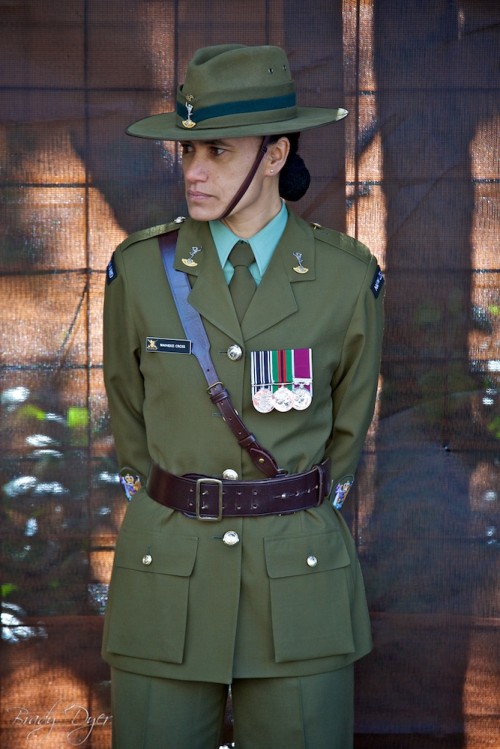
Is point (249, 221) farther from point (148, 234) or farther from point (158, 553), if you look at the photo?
point (158, 553)

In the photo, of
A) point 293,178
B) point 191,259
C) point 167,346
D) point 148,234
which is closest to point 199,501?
point 167,346

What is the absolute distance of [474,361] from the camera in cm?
385

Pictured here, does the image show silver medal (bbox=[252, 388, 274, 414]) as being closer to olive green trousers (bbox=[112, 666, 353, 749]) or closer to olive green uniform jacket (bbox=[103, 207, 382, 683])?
olive green uniform jacket (bbox=[103, 207, 382, 683])

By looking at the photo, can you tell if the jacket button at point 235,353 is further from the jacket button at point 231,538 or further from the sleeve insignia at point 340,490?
the sleeve insignia at point 340,490

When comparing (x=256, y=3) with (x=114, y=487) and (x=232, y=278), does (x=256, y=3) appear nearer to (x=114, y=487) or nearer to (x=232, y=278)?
(x=232, y=278)

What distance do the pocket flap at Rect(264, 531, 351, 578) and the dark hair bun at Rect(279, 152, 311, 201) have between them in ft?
2.76

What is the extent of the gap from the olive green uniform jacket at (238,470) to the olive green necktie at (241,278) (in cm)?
3

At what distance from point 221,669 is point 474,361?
1462 millimetres

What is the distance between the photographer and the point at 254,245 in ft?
9.74

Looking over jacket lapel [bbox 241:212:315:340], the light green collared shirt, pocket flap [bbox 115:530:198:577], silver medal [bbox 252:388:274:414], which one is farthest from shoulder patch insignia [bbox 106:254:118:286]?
pocket flap [bbox 115:530:198:577]

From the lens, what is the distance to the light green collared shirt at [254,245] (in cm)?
297

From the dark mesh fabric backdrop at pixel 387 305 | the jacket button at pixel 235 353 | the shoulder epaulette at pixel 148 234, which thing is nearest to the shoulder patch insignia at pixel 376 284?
the jacket button at pixel 235 353

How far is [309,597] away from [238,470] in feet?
1.12

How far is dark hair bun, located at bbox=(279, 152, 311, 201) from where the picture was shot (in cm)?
304
